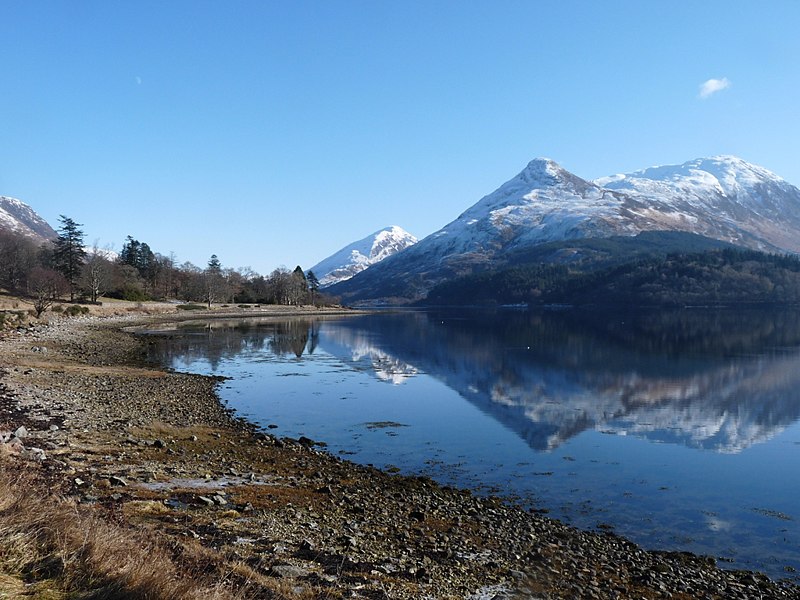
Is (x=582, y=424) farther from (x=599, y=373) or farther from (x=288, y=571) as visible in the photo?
(x=288, y=571)

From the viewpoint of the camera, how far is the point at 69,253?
130 meters

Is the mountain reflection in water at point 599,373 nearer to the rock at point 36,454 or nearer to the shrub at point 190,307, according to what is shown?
the rock at point 36,454

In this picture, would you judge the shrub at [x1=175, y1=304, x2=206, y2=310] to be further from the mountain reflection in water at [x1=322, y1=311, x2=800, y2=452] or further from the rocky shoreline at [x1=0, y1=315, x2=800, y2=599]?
the rocky shoreline at [x1=0, y1=315, x2=800, y2=599]

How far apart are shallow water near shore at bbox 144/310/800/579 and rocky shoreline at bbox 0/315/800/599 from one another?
7.09ft

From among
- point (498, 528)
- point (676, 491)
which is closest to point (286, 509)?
point (498, 528)

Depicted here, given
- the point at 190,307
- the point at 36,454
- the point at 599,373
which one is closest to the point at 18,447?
the point at 36,454

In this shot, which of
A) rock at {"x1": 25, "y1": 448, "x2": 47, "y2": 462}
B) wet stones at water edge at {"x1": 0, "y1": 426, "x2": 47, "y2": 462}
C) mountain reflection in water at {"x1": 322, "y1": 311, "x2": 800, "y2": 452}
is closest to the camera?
wet stones at water edge at {"x1": 0, "y1": 426, "x2": 47, "y2": 462}

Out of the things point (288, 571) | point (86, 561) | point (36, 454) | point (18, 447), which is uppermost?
point (86, 561)

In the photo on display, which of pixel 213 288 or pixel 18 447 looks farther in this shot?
pixel 213 288

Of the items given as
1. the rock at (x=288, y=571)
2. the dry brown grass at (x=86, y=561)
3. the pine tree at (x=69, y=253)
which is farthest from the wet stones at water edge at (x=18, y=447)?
the pine tree at (x=69, y=253)

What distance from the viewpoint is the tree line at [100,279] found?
11406 cm

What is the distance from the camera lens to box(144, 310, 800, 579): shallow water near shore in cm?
1831

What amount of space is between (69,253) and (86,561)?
143 metres

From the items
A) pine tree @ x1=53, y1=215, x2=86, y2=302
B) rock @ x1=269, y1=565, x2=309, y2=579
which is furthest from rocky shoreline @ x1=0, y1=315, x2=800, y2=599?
pine tree @ x1=53, y1=215, x2=86, y2=302
